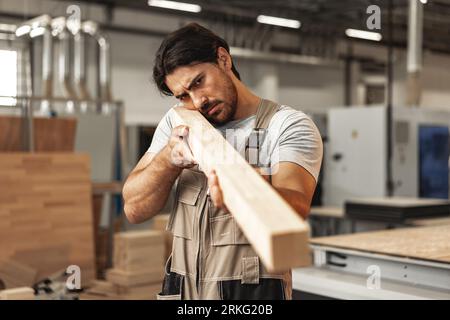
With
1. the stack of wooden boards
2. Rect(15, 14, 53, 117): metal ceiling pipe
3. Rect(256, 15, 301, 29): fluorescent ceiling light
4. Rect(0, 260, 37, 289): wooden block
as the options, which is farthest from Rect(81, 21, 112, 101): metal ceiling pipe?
Rect(256, 15, 301, 29): fluorescent ceiling light

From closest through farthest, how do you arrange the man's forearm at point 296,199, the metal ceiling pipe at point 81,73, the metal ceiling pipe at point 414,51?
the man's forearm at point 296,199 → the metal ceiling pipe at point 414,51 → the metal ceiling pipe at point 81,73

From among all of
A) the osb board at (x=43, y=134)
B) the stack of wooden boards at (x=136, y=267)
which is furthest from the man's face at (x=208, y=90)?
the osb board at (x=43, y=134)

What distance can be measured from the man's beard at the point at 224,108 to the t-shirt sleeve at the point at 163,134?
0.09 metres

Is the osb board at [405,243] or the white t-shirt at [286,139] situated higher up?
the white t-shirt at [286,139]

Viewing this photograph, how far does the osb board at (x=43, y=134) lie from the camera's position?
3625mm

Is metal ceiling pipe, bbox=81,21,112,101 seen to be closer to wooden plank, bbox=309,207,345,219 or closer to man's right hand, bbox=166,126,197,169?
wooden plank, bbox=309,207,345,219

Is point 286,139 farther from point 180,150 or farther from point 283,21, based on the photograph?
point 283,21

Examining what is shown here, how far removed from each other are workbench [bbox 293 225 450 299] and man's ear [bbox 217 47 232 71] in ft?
3.38

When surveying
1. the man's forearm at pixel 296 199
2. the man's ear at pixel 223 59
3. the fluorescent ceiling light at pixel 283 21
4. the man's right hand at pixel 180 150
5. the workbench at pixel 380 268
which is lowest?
the workbench at pixel 380 268

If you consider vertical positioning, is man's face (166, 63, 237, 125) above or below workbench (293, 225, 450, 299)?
above

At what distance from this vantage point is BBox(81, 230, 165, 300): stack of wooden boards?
3184 millimetres

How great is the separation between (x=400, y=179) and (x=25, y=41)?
3903 mm

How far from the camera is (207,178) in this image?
1.04 meters

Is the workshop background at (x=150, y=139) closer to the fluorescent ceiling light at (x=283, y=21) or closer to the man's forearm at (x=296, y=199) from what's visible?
the fluorescent ceiling light at (x=283, y=21)
